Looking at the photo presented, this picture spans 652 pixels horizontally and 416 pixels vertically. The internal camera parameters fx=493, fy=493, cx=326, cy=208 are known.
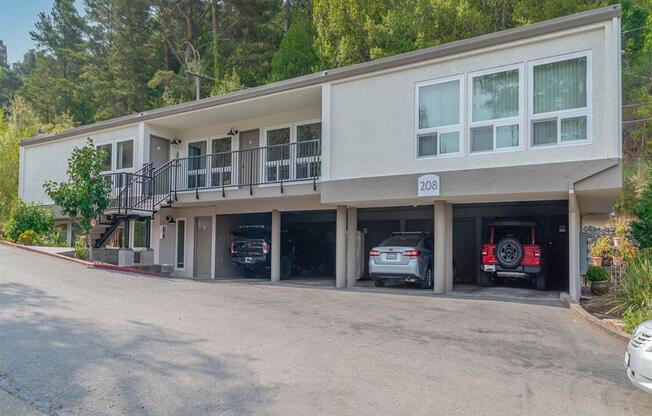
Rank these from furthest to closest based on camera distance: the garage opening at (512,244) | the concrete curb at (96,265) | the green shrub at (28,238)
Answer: the green shrub at (28,238) < the concrete curb at (96,265) < the garage opening at (512,244)

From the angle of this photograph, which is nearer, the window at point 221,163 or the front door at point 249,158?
the front door at point 249,158

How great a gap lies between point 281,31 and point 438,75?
68.7 ft

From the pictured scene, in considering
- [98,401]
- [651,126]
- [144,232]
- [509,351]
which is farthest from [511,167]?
[651,126]

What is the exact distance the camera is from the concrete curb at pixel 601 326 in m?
7.23

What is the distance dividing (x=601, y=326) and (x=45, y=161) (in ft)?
69.8

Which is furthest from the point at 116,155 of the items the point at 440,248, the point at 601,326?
the point at 601,326

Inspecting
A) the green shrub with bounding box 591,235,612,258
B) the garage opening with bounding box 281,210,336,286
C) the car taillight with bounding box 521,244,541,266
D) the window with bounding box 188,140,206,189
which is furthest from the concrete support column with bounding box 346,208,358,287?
the green shrub with bounding box 591,235,612,258

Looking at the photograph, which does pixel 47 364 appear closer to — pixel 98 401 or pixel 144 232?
pixel 98 401

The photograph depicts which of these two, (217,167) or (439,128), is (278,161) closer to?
(217,167)

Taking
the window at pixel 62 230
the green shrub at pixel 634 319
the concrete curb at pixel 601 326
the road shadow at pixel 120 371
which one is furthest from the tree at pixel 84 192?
the green shrub at pixel 634 319

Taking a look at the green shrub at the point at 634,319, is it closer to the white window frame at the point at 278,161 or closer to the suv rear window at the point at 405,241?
the suv rear window at the point at 405,241

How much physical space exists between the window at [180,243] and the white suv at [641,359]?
1565cm

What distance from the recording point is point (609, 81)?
31.4 feet

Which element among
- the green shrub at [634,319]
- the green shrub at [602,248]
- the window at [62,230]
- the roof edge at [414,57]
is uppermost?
the roof edge at [414,57]
